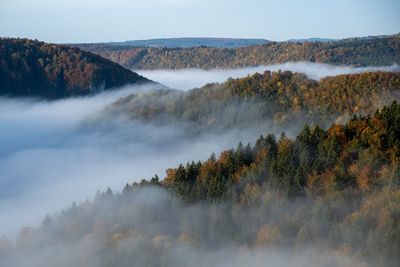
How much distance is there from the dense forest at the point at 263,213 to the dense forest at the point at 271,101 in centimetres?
4578

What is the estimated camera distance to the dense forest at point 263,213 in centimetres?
5762

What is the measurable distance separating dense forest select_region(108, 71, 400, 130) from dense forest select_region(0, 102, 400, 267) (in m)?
45.8

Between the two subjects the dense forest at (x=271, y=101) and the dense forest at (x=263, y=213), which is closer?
the dense forest at (x=263, y=213)

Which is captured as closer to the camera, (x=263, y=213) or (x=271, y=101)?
(x=263, y=213)

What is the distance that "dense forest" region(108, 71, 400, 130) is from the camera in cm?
12669

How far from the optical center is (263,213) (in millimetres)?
67500

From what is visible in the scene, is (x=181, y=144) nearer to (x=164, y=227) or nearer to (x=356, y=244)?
(x=164, y=227)

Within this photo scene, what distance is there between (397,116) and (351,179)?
14.1m

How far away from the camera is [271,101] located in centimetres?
14638

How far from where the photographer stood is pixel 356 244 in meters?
55.2

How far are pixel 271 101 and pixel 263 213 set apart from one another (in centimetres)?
8143

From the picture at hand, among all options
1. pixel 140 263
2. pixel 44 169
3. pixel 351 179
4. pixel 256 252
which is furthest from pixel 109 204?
pixel 44 169

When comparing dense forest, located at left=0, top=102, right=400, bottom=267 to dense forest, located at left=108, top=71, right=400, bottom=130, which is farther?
dense forest, located at left=108, top=71, right=400, bottom=130

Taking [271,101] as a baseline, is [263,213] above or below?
below
